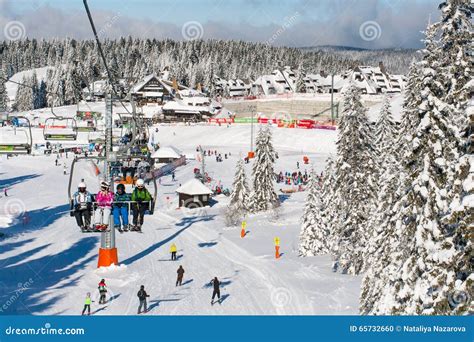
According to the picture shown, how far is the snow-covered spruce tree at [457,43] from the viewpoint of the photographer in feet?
40.9

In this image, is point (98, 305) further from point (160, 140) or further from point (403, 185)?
point (160, 140)

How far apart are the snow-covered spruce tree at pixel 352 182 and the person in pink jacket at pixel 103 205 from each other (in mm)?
13506

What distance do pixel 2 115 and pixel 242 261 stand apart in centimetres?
1303

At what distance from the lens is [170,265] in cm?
2589

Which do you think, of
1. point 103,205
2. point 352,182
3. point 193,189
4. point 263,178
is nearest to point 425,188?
point 103,205

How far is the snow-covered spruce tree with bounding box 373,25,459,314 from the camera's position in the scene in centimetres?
1250

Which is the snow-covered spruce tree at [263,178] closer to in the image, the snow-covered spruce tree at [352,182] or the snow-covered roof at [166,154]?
the snow-covered spruce tree at [352,182]

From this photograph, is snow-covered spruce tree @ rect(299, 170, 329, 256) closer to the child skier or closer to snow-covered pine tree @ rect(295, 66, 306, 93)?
the child skier

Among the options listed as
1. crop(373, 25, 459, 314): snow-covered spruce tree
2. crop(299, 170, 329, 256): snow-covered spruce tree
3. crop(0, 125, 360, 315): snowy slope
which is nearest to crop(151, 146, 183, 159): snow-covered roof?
crop(0, 125, 360, 315): snowy slope

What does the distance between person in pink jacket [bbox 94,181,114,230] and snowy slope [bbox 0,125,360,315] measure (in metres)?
3.76

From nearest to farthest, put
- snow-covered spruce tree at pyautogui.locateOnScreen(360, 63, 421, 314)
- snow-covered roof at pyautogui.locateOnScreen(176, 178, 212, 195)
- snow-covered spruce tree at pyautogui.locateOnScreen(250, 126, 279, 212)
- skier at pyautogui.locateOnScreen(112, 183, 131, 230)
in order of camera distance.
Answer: snow-covered spruce tree at pyautogui.locateOnScreen(360, 63, 421, 314) < skier at pyautogui.locateOnScreen(112, 183, 131, 230) < snow-covered spruce tree at pyautogui.locateOnScreen(250, 126, 279, 212) < snow-covered roof at pyautogui.locateOnScreen(176, 178, 212, 195)

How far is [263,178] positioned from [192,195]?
5764 mm

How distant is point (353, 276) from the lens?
25266mm

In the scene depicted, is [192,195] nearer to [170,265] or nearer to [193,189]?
[193,189]
